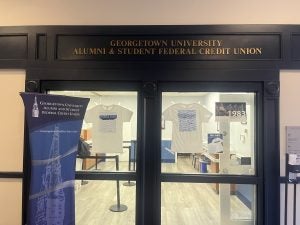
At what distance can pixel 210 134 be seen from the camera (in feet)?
9.84

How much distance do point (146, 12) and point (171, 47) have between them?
1.58 ft

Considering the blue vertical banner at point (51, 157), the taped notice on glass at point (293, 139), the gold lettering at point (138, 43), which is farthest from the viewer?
the gold lettering at point (138, 43)

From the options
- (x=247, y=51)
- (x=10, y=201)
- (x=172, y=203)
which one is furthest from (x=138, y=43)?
(x=10, y=201)

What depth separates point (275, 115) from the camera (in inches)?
112

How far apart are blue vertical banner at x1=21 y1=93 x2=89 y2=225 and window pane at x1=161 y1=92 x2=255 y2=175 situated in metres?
1.04

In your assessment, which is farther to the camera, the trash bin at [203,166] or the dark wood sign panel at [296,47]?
the trash bin at [203,166]

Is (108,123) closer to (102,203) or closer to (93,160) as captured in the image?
(93,160)

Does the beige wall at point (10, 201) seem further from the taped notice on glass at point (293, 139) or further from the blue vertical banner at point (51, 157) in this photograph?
the taped notice on glass at point (293, 139)

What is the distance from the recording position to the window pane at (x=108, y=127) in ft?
10.0

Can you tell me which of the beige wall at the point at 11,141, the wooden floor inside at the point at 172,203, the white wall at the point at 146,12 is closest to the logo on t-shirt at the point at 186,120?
the wooden floor inside at the point at 172,203

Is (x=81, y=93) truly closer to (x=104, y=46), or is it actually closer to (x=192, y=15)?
(x=104, y=46)

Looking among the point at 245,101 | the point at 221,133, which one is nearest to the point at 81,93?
the point at 221,133

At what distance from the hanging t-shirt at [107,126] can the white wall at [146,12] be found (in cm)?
98

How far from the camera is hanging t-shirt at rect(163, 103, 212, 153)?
2994 millimetres
